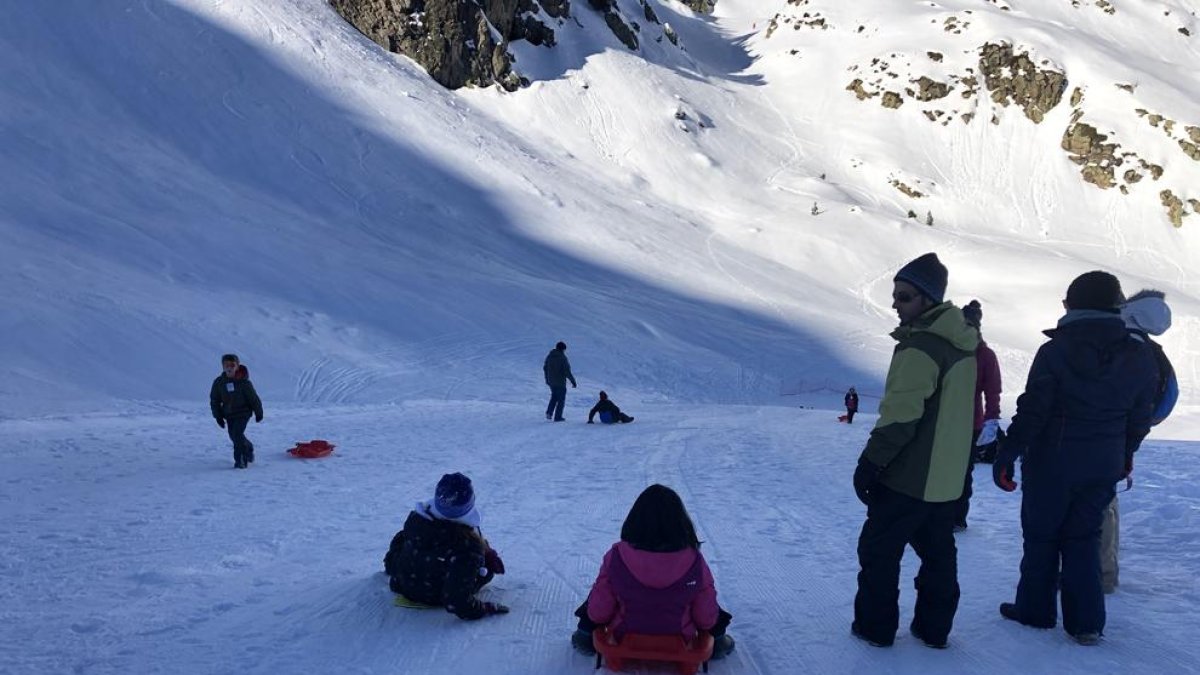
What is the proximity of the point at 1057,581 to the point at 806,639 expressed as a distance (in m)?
1.47

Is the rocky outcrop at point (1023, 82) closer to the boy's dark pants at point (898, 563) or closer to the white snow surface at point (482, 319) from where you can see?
the white snow surface at point (482, 319)

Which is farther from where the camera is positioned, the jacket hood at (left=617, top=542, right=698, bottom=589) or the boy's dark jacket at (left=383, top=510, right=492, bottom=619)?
the boy's dark jacket at (left=383, top=510, right=492, bottom=619)

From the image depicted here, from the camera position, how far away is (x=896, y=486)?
14.3 feet

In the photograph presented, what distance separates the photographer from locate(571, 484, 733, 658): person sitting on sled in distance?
4.12 metres

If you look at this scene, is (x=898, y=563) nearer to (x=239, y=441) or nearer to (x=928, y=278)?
(x=928, y=278)

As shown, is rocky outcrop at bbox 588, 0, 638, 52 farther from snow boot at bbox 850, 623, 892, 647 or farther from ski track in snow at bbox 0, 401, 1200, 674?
snow boot at bbox 850, 623, 892, 647

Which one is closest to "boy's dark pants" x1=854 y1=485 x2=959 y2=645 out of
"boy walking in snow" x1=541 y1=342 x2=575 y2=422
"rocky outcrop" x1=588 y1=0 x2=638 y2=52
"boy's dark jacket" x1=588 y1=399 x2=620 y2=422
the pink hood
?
the pink hood

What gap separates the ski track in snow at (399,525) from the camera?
459 centimetres

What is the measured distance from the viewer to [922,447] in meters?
4.27

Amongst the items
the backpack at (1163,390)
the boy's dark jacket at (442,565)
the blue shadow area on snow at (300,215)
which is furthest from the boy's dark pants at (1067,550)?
the blue shadow area on snow at (300,215)

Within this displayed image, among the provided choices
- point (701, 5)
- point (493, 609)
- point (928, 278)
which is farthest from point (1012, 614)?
point (701, 5)

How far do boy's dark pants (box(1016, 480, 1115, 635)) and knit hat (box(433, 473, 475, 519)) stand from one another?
316cm

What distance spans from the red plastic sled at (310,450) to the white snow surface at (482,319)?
0.98 ft

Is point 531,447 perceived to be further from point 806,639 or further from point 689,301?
→ point 689,301
